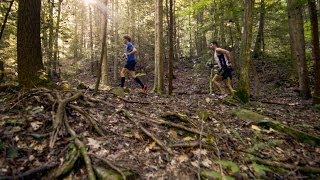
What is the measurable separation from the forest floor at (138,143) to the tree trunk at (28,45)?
558 millimetres

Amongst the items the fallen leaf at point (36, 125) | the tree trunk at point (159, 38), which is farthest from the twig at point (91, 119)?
the tree trunk at point (159, 38)

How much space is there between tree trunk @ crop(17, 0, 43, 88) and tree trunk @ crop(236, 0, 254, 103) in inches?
223

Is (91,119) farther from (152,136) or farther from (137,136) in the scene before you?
(152,136)

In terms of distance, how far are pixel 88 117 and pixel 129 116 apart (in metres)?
0.88

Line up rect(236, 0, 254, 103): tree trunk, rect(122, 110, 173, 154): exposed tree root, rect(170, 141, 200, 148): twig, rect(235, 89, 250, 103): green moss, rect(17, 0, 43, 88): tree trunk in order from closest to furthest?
rect(122, 110, 173, 154): exposed tree root < rect(170, 141, 200, 148): twig < rect(17, 0, 43, 88): tree trunk < rect(236, 0, 254, 103): tree trunk < rect(235, 89, 250, 103): green moss

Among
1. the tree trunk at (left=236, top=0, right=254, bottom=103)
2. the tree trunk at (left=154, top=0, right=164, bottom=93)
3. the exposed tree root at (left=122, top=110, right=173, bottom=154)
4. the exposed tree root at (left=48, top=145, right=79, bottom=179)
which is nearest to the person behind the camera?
the exposed tree root at (left=48, top=145, right=79, bottom=179)

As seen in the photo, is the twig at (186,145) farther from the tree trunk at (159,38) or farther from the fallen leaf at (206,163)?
the tree trunk at (159,38)

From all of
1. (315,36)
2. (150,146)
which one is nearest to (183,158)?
(150,146)

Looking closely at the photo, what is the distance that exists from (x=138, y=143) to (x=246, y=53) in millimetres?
5305

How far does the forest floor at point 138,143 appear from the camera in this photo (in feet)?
14.0

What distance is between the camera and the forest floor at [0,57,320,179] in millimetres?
4262

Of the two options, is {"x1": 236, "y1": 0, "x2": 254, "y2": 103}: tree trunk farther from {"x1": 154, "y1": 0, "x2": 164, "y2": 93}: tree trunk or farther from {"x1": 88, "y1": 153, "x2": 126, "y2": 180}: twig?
{"x1": 88, "y1": 153, "x2": 126, "y2": 180}: twig

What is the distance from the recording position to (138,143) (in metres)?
5.12

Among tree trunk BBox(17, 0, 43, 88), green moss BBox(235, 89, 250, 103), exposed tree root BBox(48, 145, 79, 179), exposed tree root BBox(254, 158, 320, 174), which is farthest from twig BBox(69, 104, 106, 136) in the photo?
green moss BBox(235, 89, 250, 103)
